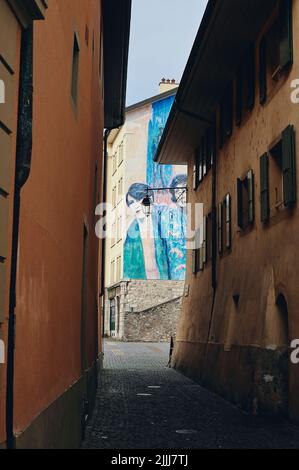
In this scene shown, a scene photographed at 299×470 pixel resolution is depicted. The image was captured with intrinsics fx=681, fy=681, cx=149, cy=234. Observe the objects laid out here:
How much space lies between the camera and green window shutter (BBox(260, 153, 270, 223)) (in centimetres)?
1283

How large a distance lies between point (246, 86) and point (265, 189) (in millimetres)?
3394

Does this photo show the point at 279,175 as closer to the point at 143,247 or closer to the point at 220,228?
the point at 220,228

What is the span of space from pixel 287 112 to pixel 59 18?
21.6 ft

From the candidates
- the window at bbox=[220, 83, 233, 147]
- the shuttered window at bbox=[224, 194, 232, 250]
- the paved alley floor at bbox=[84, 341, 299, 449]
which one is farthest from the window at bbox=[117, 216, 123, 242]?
the shuttered window at bbox=[224, 194, 232, 250]

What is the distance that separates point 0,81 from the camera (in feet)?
11.8

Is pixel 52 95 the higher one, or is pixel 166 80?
pixel 166 80

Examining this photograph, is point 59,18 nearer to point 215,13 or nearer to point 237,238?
point 215,13

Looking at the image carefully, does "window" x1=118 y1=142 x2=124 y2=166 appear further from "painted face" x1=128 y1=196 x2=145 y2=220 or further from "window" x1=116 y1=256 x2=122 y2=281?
"window" x1=116 y1=256 x2=122 y2=281

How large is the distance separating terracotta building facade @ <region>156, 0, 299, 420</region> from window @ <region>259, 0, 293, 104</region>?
2cm

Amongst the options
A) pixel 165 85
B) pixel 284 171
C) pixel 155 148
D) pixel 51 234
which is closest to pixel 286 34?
pixel 284 171

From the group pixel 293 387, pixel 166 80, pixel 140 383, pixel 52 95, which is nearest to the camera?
pixel 52 95

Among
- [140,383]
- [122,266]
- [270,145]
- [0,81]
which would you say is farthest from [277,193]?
[122,266]

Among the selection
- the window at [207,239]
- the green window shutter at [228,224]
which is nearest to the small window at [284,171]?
the green window shutter at [228,224]

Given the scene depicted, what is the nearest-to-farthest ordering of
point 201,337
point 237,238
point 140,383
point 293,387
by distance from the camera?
point 293,387, point 237,238, point 140,383, point 201,337
